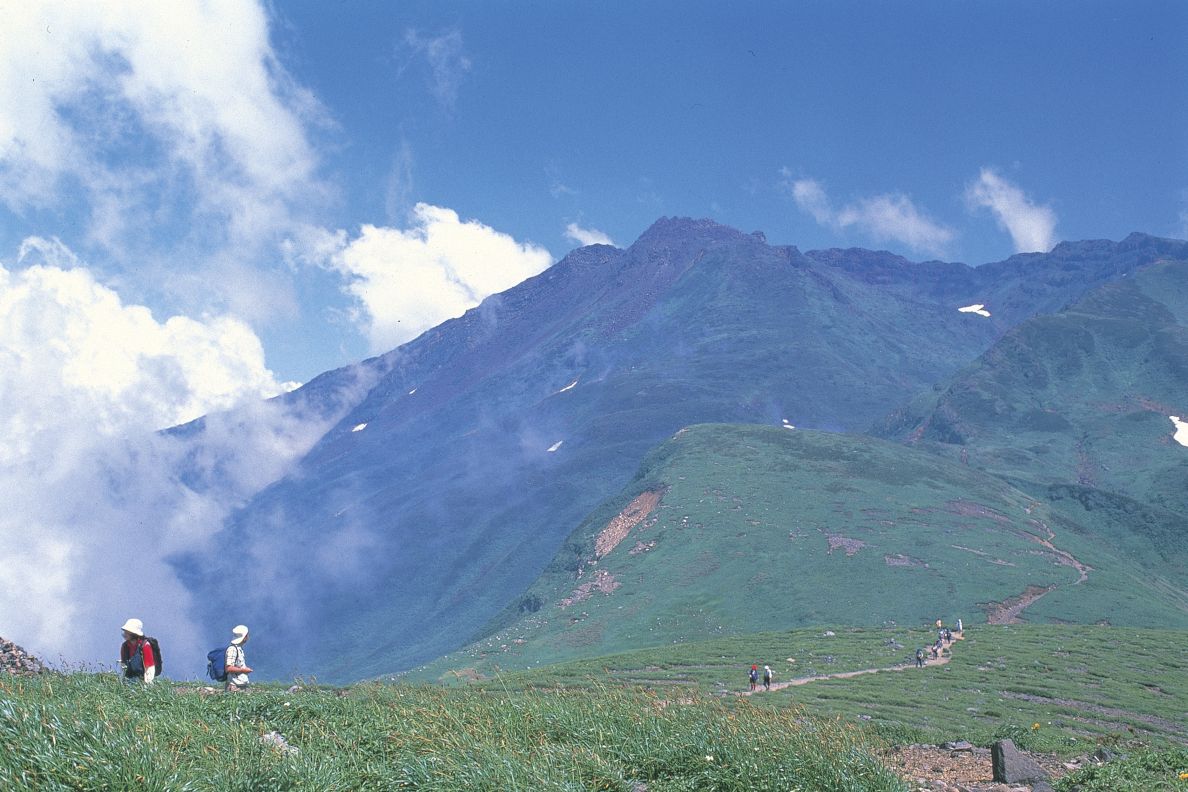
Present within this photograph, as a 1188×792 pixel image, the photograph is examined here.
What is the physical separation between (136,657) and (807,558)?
283ft

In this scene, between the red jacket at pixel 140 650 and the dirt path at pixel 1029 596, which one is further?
the dirt path at pixel 1029 596

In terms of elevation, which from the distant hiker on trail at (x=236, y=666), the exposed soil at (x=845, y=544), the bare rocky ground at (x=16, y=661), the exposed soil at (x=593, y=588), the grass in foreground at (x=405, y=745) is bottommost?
the grass in foreground at (x=405, y=745)

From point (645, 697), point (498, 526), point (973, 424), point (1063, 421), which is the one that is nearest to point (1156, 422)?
point (1063, 421)

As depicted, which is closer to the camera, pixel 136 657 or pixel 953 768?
pixel 136 657

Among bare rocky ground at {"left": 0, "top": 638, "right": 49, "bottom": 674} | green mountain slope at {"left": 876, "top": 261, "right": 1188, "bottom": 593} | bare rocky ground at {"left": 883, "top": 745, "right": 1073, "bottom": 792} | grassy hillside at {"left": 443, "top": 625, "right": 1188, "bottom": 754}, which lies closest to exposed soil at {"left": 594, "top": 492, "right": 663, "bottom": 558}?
grassy hillside at {"left": 443, "top": 625, "right": 1188, "bottom": 754}

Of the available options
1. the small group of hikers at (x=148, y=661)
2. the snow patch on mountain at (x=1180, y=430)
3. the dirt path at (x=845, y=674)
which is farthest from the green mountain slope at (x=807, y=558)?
the snow patch on mountain at (x=1180, y=430)

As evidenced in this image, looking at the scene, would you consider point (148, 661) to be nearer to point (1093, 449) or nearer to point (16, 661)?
point (16, 661)

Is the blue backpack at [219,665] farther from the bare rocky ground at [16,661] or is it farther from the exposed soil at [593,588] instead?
the exposed soil at [593,588]

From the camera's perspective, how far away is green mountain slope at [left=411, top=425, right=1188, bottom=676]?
3022 inches

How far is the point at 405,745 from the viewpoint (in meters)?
10.8

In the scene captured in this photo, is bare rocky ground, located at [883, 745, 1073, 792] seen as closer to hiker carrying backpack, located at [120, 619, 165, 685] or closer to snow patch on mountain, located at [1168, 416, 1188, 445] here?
hiker carrying backpack, located at [120, 619, 165, 685]

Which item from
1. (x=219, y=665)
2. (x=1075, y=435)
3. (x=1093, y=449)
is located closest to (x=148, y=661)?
(x=219, y=665)

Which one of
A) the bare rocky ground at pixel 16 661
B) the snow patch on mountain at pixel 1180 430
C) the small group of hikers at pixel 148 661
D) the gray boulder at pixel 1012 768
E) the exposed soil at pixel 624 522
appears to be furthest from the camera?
the snow patch on mountain at pixel 1180 430

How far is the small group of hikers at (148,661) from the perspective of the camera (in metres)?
14.6
